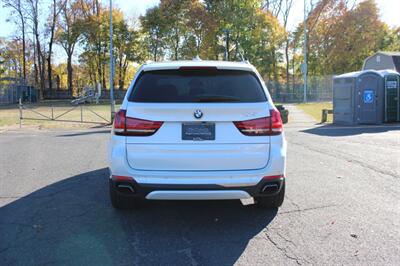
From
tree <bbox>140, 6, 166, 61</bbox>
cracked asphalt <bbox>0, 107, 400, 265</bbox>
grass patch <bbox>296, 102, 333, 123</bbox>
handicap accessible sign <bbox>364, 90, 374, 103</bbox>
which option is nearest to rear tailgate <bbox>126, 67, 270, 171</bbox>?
cracked asphalt <bbox>0, 107, 400, 265</bbox>

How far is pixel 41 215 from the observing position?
17.0ft

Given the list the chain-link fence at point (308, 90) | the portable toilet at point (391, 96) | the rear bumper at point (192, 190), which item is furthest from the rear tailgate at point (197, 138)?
the chain-link fence at point (308, 90)

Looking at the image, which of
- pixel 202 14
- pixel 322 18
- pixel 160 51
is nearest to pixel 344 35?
pixel 322 18

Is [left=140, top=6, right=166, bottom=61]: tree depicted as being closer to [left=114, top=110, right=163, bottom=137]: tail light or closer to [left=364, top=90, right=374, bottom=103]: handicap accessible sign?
[left=364, top=90, right=374, bottom=103]: handicap accessible sign

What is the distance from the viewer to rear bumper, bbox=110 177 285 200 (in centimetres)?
430

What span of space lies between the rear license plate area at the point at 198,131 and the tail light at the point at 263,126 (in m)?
0.27

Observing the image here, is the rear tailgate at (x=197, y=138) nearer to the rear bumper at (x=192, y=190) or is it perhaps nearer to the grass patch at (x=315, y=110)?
the rear bumper at (x=192, y=190)

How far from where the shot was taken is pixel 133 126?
4.35 meters

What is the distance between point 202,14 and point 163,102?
4216 centimetres

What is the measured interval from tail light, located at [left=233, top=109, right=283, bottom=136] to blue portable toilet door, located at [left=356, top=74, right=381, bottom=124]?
14464 mm

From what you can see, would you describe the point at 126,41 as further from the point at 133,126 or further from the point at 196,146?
the point at 196,146

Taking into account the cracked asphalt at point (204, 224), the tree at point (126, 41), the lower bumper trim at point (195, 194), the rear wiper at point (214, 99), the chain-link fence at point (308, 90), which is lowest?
the cracked asphalt at point (204, 224)

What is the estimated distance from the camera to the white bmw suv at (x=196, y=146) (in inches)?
169

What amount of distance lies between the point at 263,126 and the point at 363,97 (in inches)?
583
